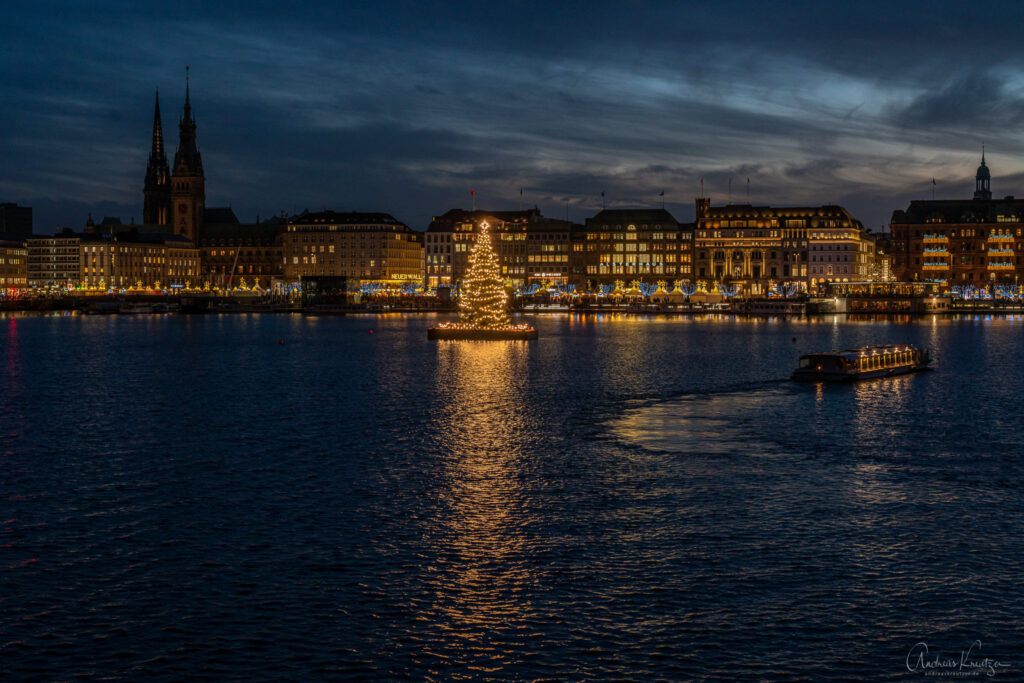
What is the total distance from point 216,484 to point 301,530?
20.5ft

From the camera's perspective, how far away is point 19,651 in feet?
56.1

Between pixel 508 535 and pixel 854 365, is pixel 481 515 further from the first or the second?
pixel 854 365

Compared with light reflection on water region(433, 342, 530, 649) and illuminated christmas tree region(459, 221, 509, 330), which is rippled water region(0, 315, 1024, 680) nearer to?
light reflection on water region(433, 342, 530, 649)

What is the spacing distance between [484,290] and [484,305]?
2.28m

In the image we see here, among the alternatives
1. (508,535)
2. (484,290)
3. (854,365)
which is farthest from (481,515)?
(484,290)

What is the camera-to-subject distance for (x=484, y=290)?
93062 millimetres

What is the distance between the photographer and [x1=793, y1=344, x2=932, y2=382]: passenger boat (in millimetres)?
58812

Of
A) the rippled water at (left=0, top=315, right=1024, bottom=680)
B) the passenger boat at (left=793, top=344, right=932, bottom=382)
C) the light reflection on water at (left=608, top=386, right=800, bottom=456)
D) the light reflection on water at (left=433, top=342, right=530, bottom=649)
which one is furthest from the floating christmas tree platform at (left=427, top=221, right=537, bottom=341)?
the light reflection on water at (left=608, top=386, right=800, bottom=456)

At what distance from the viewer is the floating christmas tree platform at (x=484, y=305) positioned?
90.6 metres

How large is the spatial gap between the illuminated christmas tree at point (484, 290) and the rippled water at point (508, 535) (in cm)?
3912

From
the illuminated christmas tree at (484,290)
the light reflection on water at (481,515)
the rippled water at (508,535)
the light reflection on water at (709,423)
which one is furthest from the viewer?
the illuminated christmas tree at (484,290)

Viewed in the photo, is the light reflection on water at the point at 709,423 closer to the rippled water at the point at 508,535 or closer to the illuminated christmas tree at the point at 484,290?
the rippled water at the point at 508,535

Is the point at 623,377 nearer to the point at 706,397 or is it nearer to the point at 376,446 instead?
the point at 706,397

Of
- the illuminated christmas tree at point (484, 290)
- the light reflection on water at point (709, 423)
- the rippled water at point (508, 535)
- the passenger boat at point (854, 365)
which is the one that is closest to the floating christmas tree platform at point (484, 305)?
the illuminated christmas tree at point (484, 290)
